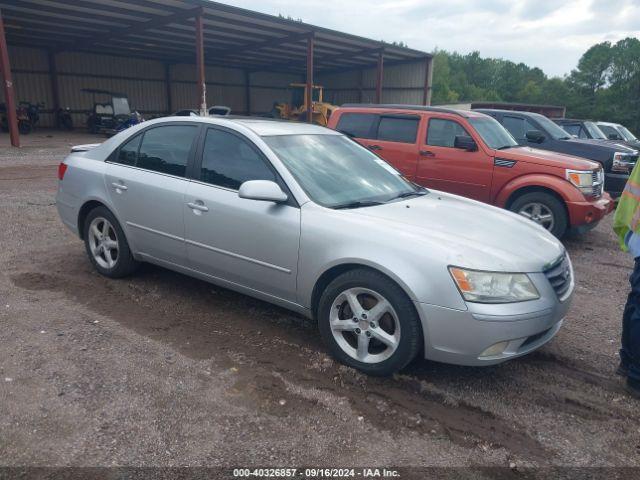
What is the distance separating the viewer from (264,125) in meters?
4.19

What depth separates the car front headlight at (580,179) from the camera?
6.73m

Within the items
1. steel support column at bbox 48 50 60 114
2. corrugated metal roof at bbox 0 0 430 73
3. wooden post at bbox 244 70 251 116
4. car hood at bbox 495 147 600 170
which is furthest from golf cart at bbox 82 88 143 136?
car hood at bbox 495 147 600 170

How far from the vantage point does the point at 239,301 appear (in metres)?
4.52

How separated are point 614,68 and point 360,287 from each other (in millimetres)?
78310

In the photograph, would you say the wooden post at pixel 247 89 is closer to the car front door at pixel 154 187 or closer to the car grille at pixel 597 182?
the car grille at pixel 597 182

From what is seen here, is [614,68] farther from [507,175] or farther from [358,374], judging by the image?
[358,374]

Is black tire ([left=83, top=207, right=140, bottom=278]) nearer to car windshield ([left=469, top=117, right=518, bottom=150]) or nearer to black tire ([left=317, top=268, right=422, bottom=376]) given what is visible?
black tire ([left=317, top=268, right=422, bottom=376])

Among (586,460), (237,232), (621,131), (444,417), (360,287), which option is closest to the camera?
(586,460)

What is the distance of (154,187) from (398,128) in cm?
466

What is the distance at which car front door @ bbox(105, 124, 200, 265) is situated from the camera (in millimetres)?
4191

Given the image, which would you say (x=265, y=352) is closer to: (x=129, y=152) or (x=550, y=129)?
(x=129, y=152)

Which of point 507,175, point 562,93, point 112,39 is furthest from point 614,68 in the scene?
point 507,175

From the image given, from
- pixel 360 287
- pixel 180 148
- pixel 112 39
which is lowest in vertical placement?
pixel 360 287

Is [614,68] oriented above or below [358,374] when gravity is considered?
above
